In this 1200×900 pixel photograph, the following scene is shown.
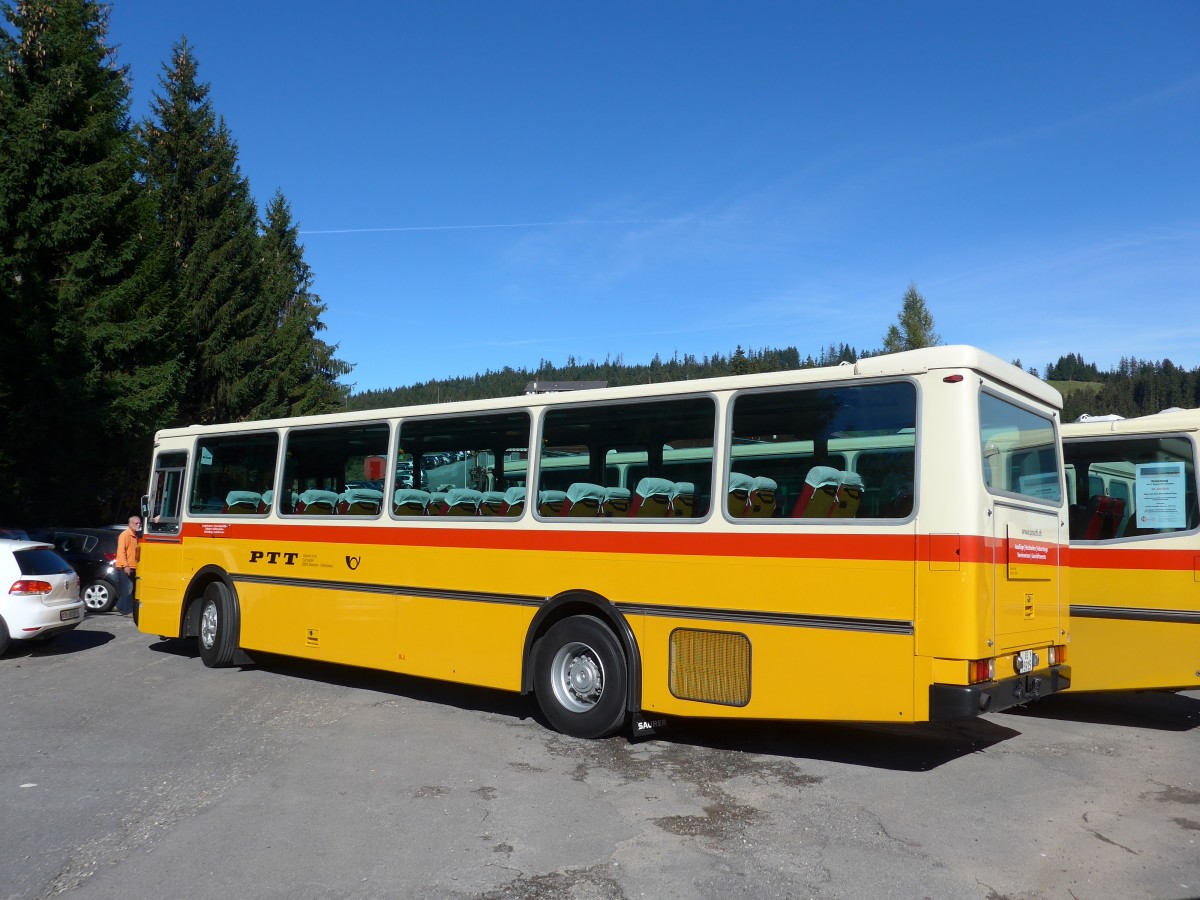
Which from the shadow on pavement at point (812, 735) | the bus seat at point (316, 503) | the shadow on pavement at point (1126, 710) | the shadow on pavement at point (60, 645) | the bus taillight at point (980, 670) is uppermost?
the bus seat at point (316, 503)

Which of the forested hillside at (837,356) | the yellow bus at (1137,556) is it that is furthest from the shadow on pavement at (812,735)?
the forested hillside at (837,356)

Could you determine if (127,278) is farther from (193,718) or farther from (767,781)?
(767,781)

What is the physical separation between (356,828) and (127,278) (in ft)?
79.4

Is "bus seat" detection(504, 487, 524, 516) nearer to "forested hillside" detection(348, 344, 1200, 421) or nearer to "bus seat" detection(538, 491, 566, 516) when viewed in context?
"bus seat" detection(538, 491, 566, 516)

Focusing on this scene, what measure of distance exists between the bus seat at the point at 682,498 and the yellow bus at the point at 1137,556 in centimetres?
375

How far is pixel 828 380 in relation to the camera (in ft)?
22.5

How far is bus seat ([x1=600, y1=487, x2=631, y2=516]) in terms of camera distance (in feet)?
26.1

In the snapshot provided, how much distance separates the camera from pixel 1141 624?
8398mm

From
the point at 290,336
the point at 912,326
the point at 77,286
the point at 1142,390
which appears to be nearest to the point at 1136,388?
the point at 1142,390

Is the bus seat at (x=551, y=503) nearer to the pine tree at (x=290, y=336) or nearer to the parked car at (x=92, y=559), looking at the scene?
the parked car at (x=92, y=559)

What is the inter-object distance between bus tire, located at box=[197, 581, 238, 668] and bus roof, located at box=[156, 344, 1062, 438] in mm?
3250

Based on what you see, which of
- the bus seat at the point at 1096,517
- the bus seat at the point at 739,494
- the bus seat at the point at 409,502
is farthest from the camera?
the bus seat at the point at 409,502

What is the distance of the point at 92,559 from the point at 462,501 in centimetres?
1147

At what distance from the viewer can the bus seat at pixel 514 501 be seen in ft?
28.0
